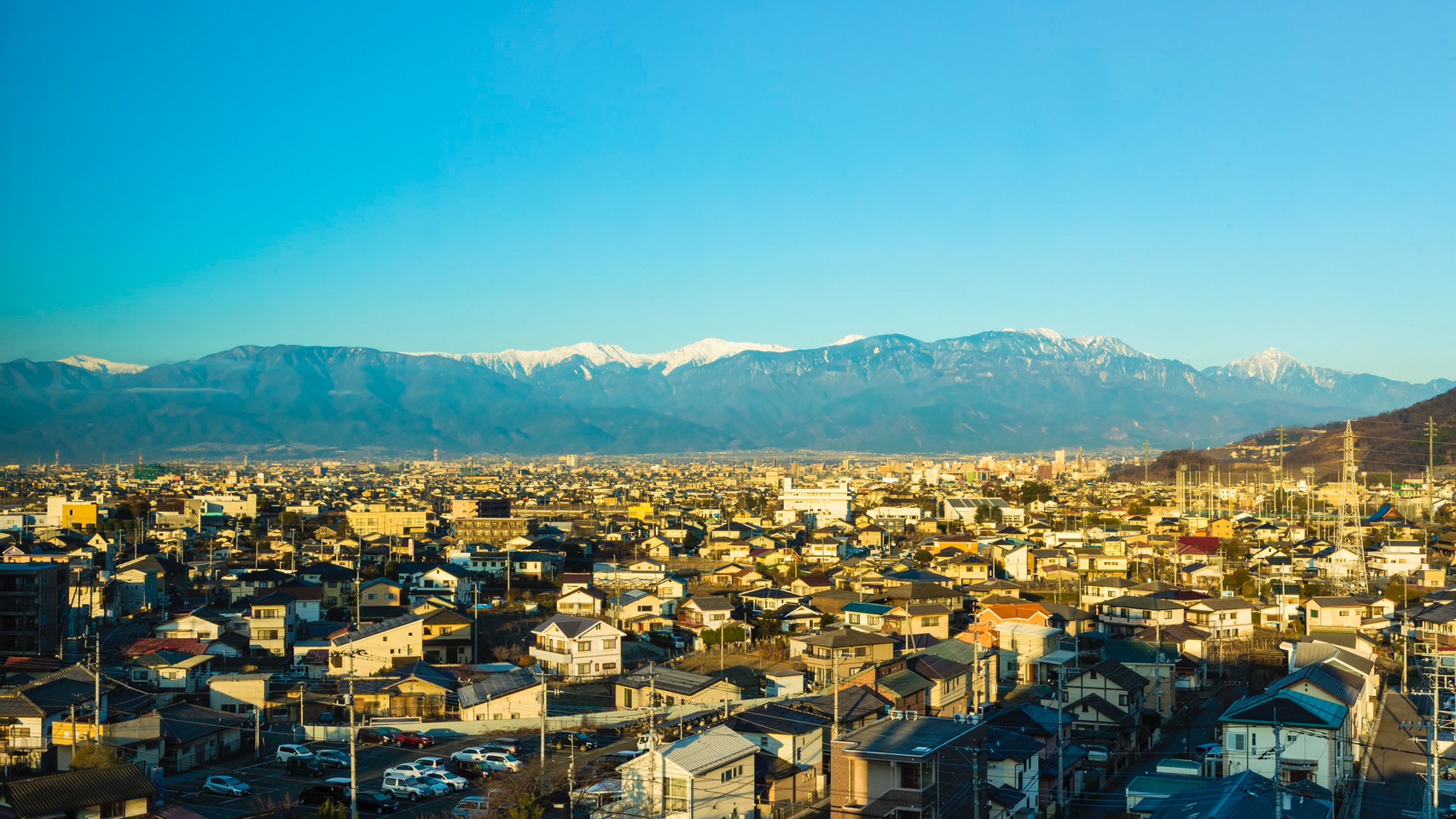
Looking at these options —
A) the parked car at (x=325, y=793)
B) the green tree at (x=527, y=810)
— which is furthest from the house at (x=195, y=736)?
the green tree at (x=527, y=810)

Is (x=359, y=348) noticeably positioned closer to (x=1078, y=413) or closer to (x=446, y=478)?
(x=1078, y=413)

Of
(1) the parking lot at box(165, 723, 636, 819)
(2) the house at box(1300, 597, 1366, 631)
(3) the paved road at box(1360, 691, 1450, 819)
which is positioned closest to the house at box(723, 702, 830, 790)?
(1) the parking lot at box(165, 723, 636, 819)

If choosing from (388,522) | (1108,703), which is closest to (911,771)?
(1108,703)

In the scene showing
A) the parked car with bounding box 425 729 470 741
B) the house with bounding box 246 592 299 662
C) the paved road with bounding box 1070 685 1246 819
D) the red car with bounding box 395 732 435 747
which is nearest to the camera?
the paved road with bounding box 1070 685 1246 819

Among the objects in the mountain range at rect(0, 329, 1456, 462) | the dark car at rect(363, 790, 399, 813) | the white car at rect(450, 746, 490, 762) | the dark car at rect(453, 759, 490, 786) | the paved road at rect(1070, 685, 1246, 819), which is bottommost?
the paved road at rect(1070, 685, 1246, 819)

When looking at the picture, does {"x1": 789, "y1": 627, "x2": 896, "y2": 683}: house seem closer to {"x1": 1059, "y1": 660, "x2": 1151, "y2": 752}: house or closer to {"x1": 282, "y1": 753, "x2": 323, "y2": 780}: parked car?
{"x1": 1059, "y1": 660, "x2": 1151, "y2": 752}: house

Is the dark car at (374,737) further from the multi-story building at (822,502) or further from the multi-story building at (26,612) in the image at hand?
the multi-story building at (822,502)
